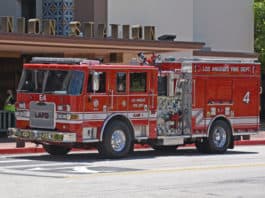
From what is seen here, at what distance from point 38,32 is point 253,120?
→ 825 cm

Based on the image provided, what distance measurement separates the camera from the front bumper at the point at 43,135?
19.6m

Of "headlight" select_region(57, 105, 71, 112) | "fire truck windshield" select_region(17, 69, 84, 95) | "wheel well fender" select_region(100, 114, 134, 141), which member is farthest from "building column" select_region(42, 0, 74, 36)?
"headlight" select_region(57, 105, 71, 112)

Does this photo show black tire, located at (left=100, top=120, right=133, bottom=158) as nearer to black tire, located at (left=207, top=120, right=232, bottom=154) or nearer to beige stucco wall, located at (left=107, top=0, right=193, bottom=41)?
black tire, located at (left=207, top=120, right=232, bottom=154)

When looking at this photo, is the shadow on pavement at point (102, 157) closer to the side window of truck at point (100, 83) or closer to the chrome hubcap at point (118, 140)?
the chrome hubcap at point (118, 140)

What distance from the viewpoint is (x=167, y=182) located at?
15.4m

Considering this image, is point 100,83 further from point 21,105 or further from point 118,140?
point 21,105

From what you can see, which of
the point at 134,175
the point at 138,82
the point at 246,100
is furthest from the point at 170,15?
the point at 134,175

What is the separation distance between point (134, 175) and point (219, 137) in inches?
282

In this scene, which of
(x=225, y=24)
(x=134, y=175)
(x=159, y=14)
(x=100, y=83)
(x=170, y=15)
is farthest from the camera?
(x=225, y=24)

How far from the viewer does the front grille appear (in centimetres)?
2012

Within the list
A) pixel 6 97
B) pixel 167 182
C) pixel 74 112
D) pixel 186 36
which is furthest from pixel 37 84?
pixel 186 36

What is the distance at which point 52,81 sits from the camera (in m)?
20.3

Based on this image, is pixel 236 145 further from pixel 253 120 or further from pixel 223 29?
pixel 223 29

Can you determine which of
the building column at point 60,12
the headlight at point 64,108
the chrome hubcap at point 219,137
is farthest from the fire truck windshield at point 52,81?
the building column at point 60,12
